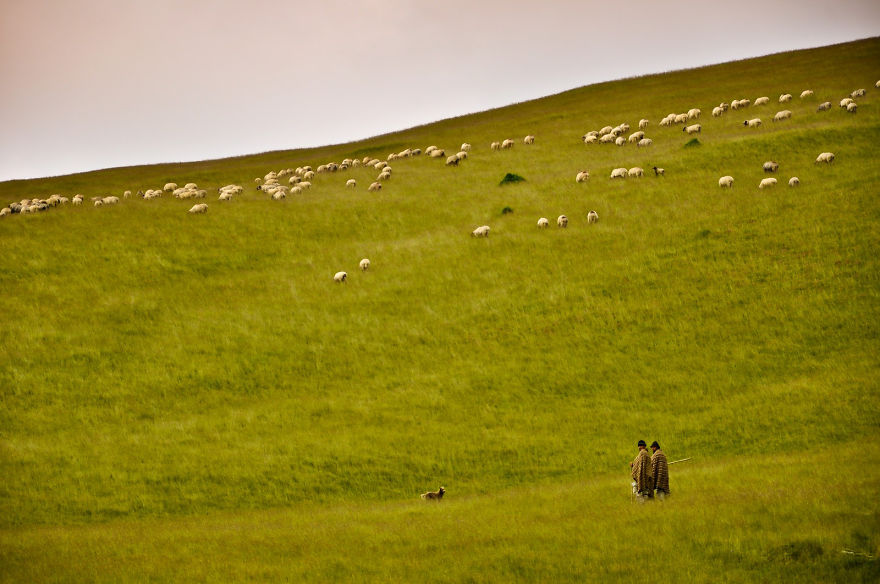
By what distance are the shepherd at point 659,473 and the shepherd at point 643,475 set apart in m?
0.10

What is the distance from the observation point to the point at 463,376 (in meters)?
31.6

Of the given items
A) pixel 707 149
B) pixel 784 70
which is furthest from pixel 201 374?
pixel 784 70

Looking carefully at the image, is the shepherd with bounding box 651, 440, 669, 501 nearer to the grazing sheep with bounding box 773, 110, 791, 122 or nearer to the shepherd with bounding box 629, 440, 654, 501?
the shepherd with bounding box 629, 440, 654, 501

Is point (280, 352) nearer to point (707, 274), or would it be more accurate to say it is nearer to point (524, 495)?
point (524, 495)

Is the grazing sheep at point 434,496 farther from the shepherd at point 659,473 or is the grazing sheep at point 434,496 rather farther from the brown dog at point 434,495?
the shepherd at point 659,473

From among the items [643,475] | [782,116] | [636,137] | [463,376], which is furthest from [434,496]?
[782,116]

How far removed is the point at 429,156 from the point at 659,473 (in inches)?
1900

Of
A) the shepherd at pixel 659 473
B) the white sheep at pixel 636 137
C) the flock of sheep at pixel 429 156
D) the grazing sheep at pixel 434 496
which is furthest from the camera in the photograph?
the white sheep at pixel 636 137

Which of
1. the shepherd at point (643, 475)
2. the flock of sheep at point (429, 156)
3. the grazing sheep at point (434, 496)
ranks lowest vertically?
the grazing sheep at point (434, 496)

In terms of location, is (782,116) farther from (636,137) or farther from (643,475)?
(643,475)

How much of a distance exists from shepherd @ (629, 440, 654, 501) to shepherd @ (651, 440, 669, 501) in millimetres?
97

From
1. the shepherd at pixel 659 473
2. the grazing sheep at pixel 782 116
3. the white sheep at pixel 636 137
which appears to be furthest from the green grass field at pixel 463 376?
the white sheep at pixel 636 137

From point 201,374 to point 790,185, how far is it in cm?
3181

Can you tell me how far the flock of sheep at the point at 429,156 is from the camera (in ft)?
163
